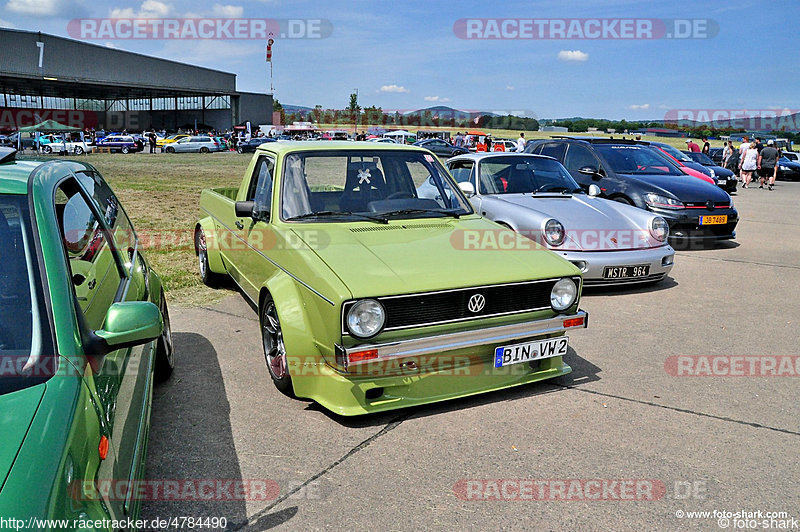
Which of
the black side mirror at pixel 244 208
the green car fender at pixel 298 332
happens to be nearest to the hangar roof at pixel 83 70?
the black side mirror at pixel 244 208

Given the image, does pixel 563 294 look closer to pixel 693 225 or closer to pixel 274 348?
pixel 274 348

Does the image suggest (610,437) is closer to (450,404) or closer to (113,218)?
(450,404)

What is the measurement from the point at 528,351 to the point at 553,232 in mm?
2923

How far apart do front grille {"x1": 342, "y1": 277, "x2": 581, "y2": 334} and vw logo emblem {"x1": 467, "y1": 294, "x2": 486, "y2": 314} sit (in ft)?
0.04

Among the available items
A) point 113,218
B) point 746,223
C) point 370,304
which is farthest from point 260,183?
point 746,223

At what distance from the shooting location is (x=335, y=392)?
11.3 feet

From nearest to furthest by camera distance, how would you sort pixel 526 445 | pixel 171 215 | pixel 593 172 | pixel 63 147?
pixel 526 445 → pixel 593 172 → pixel 171 215 → pixel 63 147

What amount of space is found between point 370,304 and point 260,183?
89.1 inches

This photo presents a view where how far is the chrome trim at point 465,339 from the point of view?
10.9 feet

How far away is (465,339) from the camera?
3.54 m

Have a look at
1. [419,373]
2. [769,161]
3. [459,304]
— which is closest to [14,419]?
[419,373]

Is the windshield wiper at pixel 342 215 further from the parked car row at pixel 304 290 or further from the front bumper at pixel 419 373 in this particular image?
the front bumper at pixel 419 373

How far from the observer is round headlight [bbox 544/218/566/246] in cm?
640

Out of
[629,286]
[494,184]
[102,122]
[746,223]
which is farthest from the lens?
[102,122]
